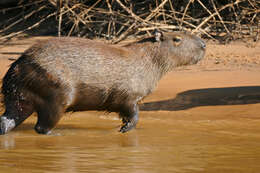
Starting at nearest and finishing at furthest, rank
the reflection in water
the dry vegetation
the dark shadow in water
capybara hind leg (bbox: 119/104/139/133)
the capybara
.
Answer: the reflection in water
the capybara
capybara hind leg (bbox: 119/104/139/133)
the dark shadow in water
the dry vegetation

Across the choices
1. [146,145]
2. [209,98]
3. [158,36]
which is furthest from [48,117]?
[209,98]

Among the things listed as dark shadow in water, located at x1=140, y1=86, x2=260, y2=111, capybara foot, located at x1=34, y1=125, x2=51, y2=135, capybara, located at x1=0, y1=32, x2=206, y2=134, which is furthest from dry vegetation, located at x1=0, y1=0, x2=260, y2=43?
capybara foot, located at x1=34, y1=125, x2=51, y2=135

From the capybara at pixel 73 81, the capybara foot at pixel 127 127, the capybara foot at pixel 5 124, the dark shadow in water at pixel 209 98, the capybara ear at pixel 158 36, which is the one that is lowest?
the dark shadow in water at pixel 209 98

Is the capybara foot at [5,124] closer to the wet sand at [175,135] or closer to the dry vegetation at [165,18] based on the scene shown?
the wet sand at [175,135]

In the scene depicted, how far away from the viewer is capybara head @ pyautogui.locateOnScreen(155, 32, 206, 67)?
19.6 feet

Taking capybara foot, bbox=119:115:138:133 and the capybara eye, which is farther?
the capybara eye

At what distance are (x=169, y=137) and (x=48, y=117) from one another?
3.74 feet

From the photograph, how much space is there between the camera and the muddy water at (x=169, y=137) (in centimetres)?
391

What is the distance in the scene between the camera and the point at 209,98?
7.05 metres

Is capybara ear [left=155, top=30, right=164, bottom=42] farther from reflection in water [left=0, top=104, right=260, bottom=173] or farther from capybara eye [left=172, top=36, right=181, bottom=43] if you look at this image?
reflection in water [left=0, top=104, right=260, bottom=173]

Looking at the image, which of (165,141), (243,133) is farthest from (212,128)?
(165,141)

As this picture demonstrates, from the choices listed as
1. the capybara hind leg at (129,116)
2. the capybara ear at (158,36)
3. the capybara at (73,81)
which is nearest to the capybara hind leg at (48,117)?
the capybara at (73,81)

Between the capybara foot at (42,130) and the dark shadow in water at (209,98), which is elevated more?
the capybara foot at (42,130)

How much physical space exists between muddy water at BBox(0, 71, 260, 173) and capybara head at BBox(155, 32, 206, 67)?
700mm
